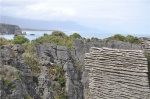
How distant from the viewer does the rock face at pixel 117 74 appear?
6.29m

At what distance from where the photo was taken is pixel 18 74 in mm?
11039

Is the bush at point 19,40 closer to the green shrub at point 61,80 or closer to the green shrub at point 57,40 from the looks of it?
the green shrub at point 57,40

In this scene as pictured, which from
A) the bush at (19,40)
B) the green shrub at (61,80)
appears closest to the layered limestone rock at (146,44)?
the green shrub at (61,80)

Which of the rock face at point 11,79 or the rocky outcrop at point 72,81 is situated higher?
the rock face at point 11,79

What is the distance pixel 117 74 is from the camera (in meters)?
6.60

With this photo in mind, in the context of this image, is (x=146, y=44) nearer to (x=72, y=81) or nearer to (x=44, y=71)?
(x=44, y=71)

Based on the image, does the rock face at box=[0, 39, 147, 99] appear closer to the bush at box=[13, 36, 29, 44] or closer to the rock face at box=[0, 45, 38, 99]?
the rock face at box=[0, 45, 38, 99]

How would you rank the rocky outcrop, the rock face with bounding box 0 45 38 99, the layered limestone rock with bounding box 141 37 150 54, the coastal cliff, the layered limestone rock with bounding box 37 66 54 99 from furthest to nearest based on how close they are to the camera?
the rocky outcrop
the layered limestone rock with bounding box 37 66 54 99
the coastal cliff
the rock face with bounding box 0 45 38 99
the layered limestone rock with bounding box 141 37 150 54

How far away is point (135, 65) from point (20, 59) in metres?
8.12

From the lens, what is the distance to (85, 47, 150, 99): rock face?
247 inches

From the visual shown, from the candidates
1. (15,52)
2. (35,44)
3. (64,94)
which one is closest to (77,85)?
(64,94)

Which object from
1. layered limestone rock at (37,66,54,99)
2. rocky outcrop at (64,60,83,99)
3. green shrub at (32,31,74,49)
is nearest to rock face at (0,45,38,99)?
layered limestone rock at (37,66,54,99)

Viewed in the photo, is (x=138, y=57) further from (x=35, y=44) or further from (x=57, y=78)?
(x=35, y=44)

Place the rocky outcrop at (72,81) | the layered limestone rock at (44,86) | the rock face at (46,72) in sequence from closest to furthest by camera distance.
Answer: the rock face at (46,72) → the layered limestone rock at (44,86) → the rocky outcrop at (72,81)
